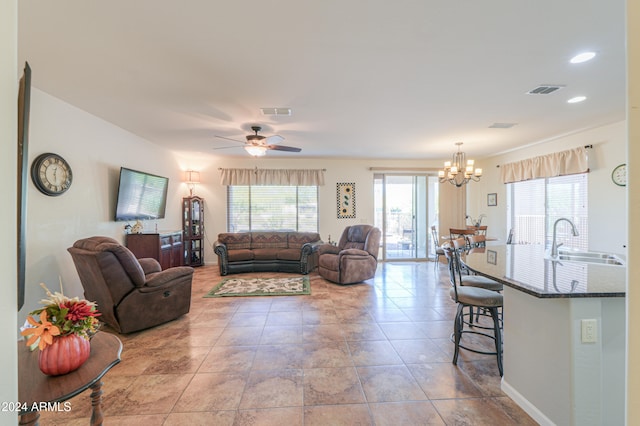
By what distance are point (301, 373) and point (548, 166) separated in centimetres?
569

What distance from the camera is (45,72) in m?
2.49

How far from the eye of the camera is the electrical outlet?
4.91 feet

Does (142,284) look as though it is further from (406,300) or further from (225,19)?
(406,300)

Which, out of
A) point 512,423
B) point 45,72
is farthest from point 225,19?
point 512,423

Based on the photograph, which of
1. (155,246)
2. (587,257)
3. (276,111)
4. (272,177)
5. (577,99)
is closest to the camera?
(587,257)

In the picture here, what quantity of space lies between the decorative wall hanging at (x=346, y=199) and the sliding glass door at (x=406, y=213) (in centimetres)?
91

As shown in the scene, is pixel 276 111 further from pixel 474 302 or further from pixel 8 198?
pixel 8 198

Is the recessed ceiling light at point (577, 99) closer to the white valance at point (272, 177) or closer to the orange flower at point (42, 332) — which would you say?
the white valance at point (272, 177)

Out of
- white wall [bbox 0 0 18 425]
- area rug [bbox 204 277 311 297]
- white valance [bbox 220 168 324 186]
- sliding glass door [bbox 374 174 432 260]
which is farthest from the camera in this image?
sliding glass door [bbox 374 174 432 260]

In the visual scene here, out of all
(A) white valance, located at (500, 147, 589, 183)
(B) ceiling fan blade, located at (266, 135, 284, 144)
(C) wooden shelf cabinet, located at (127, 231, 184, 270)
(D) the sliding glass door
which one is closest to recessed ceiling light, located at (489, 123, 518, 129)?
(A) white valance, located at (500, 147, 589, 183)

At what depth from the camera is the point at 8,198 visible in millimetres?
541

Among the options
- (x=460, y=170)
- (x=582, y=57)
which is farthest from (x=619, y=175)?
(x=582, y=57)

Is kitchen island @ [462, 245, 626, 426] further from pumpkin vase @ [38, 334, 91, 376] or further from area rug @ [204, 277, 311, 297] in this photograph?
area rug @ [204, 277, 311, 297]

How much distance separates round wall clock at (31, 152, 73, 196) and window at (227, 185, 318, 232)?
3.57 metres
